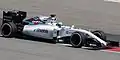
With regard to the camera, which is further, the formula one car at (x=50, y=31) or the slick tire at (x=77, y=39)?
the formula one car at (x=50, y=31)

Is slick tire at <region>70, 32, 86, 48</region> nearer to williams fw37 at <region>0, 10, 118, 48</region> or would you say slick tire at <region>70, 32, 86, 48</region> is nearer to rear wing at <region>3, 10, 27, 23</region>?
williams fw37 at <region>0, 10, 118, 48</region>

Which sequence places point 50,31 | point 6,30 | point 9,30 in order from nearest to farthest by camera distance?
1. point 50,31
2. point 9,30
3. point 6,30

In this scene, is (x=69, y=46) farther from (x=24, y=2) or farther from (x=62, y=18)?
(x=24, y=2)

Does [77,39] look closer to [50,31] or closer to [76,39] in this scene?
[76,39]

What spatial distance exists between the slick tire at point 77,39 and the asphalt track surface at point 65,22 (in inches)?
10.0

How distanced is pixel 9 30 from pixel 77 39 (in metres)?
2.80

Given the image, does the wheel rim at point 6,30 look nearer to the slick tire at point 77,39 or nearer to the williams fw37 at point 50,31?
the williams fw37 at point 50,31

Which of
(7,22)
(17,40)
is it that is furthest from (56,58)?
(7,22)

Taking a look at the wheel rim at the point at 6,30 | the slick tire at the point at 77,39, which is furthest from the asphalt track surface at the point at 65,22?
the wheel rim at the point at 6,30

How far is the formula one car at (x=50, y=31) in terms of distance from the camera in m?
14.2

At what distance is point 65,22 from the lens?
20.4 m

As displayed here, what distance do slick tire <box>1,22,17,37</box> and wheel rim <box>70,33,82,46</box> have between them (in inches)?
93.1

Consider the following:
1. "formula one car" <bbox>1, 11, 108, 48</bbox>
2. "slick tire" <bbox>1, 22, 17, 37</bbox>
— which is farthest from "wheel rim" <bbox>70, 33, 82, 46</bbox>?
"slick tire" <bbox>1, 22, 17, 37</bbox>

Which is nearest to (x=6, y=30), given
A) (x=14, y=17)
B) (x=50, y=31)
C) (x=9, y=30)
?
(x=9, y=30)
